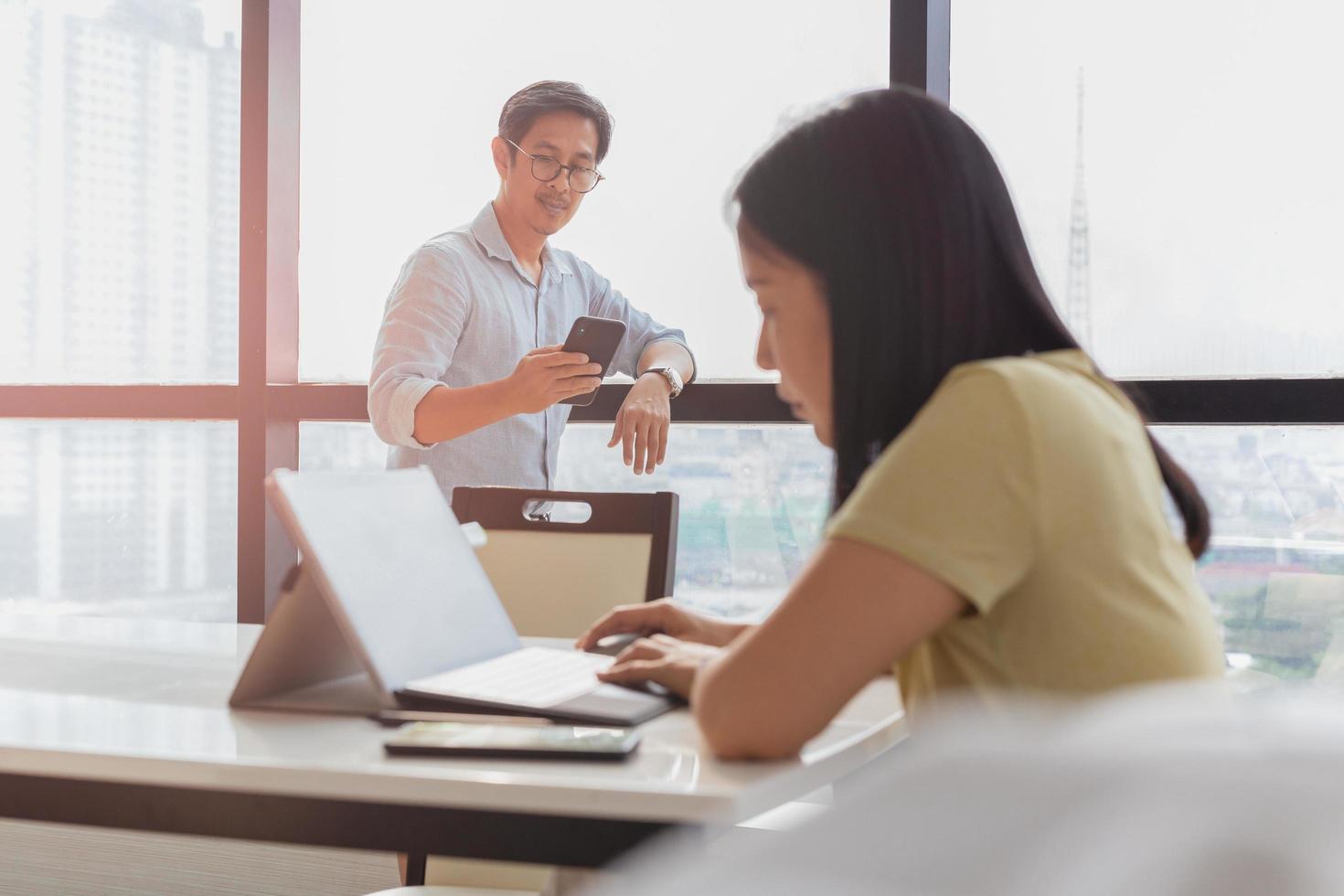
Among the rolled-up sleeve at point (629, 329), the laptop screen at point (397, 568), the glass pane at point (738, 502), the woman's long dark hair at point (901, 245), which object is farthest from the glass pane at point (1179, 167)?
the laptop screen at point (397, 568)

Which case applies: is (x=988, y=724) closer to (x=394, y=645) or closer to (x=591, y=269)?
(x=394, y=645)

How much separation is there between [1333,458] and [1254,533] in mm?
194

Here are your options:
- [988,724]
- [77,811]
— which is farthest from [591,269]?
[988,724]

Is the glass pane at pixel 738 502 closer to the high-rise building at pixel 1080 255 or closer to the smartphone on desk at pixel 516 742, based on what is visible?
the high-rise building at pixel 1080 255

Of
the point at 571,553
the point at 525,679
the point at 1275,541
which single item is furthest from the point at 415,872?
the point at 1275,541

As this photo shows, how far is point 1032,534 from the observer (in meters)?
0.96

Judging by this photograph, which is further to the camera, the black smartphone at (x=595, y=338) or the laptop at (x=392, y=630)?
the black smartphone at (x=595, y=338)

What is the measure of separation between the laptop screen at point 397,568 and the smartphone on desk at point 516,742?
0.15 m

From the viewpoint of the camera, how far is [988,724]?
0.28 m

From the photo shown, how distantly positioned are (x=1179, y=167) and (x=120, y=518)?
9.65 feet

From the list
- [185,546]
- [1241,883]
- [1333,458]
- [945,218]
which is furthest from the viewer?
[185,546]

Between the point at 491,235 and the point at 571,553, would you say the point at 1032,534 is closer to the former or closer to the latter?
the point at 571,553

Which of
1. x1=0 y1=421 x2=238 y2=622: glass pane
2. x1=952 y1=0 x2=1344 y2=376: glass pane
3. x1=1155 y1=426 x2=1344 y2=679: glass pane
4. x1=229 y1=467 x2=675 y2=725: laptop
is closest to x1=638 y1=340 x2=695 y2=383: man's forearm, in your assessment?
x1=952 y1=0 x2=1344 y2=376: glass pane

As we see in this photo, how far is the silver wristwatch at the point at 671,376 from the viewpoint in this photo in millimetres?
2557
